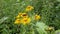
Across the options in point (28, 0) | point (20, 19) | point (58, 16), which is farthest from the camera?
point (28, 0)

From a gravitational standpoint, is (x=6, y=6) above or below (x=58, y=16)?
above

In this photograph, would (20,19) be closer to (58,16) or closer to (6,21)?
(6,21)

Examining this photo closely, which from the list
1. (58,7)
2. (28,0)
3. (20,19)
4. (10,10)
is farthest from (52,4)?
(20,19)

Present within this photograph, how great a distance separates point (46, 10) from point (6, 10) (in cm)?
67

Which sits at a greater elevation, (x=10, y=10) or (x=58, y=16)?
(x=10, y=10)

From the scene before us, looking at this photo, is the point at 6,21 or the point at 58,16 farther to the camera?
the point at 58,16

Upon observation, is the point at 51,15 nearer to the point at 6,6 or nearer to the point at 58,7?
the point at 58,7

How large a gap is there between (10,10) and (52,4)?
0.75 meters

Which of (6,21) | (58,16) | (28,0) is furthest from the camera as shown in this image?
(28,0)

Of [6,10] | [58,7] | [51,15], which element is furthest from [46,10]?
[6,10]

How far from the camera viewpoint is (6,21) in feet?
11.2

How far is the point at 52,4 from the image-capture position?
12.2 ft

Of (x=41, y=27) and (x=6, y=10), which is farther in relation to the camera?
(x=6, y=10)

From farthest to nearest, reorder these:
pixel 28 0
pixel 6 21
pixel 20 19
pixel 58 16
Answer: pixel 28 0, pixel 58 16, pixel 6 21, pixel 20 19
